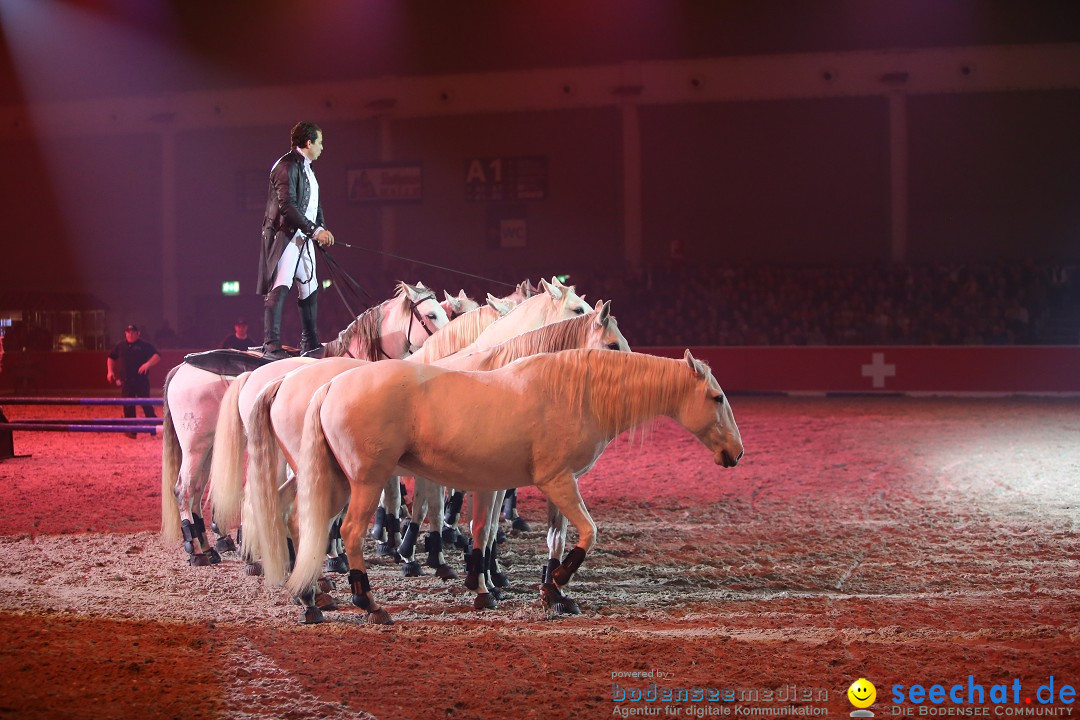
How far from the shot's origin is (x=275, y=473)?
557 cm

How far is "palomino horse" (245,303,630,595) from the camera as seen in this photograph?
547cm

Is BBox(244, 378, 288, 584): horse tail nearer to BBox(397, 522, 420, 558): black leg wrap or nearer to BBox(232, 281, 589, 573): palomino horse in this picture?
BBox(232, 281, 589, 573): palomino horse

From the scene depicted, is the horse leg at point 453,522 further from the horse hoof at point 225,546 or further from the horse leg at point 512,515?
the horse hoof at point 225,546

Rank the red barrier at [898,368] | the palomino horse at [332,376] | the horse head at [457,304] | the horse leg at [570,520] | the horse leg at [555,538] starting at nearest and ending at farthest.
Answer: the horse leg at [570,520] → the palomino horse at [332,376] → the horse leg at [555,538] → the horse head at [457,304] → the red barrier at [898,368]

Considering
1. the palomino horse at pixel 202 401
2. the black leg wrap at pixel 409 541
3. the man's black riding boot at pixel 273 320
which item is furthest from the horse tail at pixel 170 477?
the black leg wrap at pixel 409 541

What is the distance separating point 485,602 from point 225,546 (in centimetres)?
267

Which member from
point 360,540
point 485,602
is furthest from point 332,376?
point 485,602

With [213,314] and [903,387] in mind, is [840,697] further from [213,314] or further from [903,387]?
[213,314]

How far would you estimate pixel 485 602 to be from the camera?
548cm

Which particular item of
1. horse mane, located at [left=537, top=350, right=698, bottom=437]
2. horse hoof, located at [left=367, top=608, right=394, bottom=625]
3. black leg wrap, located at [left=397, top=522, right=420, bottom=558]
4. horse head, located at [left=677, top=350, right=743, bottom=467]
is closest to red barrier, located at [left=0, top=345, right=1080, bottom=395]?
black leg wrap, located at [left=397, top=522, right=420, bottom=558]

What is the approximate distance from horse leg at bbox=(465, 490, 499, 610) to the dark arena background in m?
0.36

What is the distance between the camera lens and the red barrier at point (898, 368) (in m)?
17.6

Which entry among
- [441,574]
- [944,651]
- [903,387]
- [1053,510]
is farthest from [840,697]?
[903,387]

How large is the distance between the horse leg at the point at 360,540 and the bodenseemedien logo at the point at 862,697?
98.2 inches
